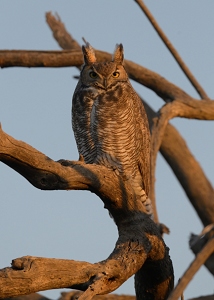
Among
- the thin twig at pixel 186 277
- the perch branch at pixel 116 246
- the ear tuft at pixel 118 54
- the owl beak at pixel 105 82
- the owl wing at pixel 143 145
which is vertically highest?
the ear tuft at pixel 118 54

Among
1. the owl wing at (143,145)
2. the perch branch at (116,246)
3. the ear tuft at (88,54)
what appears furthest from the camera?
the ear tuft at (88,54)

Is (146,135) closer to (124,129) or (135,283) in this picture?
(124,129)

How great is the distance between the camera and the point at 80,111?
237 inches

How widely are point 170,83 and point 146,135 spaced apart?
5.74 feet

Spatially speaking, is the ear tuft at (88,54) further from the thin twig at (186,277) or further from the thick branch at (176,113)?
the thin twig at (186,277)

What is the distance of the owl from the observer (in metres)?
5.93

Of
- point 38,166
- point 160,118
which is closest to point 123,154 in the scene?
point 160,118

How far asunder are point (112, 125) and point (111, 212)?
2.92 feet

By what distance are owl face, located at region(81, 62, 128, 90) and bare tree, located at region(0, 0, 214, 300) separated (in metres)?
0.89

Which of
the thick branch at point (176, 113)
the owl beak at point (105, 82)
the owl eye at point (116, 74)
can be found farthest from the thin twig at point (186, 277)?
the thick branch at point (176, 113)

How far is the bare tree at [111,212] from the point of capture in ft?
13.0

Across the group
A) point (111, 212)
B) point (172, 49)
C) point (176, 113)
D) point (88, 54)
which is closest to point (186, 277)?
point (111, 212)

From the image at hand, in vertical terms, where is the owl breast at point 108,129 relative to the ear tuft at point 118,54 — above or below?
below

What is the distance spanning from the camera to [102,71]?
20.5 ft
